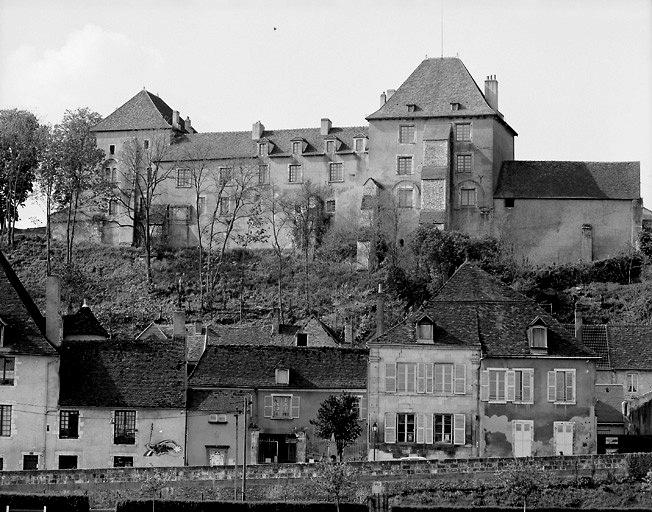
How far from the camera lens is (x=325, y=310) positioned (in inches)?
4434

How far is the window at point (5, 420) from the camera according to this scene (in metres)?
72.9

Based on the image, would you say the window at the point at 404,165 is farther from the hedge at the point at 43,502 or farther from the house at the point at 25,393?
the hedge at the point at 43,502

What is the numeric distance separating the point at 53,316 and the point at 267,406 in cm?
971

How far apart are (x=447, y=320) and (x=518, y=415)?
4814 millimetres

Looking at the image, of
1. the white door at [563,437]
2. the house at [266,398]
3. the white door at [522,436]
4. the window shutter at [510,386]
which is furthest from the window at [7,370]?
the white door at [563,437]

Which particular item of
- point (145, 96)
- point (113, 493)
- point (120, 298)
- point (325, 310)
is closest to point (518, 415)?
point (113, 493)

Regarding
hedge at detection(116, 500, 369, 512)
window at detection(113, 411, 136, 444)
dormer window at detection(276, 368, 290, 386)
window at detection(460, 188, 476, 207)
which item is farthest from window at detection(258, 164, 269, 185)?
hedge at detection(116, 500, 369, 512)

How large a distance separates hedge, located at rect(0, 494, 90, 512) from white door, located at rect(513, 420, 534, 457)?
59.6 ft

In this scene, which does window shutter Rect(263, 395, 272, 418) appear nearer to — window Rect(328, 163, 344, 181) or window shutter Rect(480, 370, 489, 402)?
window shutter Rect(480, 370, 489, 402)

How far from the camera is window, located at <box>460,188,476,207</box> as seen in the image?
386ft

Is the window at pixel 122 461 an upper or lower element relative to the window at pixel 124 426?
lower

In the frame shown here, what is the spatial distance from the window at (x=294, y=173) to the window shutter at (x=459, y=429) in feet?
183

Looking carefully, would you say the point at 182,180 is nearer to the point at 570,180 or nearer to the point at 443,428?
the point at 570,180

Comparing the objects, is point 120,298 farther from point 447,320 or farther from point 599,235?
point 447,320
